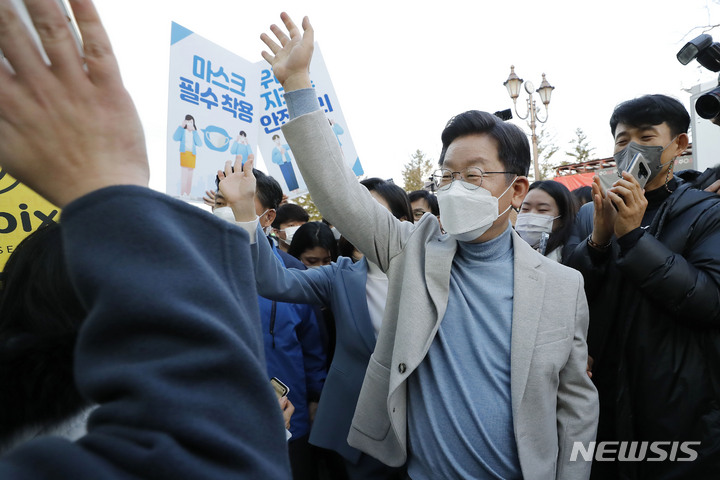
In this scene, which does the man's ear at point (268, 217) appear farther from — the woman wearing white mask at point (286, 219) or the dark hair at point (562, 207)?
the dark hair at point (562, 207)

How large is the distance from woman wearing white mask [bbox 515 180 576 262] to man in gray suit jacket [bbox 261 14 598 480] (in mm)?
1465

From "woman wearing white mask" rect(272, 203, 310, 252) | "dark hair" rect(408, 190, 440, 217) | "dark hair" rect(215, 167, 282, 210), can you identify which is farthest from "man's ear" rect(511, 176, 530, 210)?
"woman wearing white mask" rect(272, 203, 310, 252)

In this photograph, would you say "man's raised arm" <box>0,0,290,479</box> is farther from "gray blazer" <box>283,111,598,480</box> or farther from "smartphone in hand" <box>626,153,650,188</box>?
"smartphone in hand" <box>626,153,650,188</box>

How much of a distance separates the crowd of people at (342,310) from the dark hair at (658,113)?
0.4 inches

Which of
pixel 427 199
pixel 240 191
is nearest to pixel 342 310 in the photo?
pixel 240 191

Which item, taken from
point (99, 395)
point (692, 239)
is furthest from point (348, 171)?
point (692, 239)

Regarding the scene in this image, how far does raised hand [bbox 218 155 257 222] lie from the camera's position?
1932 mm

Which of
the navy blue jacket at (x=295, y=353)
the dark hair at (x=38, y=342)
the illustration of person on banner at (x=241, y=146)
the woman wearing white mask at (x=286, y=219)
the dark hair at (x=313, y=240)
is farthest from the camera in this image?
the woman wearing white mask at (x=286, y=219)

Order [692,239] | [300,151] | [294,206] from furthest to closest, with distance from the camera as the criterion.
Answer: [294,206], [692,239], [300,151]

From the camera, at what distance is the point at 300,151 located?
55.6 inches

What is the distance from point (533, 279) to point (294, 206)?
10.6 ft

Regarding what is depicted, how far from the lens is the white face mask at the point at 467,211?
166 cm

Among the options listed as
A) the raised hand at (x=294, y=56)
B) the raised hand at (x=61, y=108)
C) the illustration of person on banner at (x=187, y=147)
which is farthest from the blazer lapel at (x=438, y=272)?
the illustration of person on banner at (x=187, y=147)

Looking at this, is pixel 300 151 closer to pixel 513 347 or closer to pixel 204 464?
pixel 513 347
